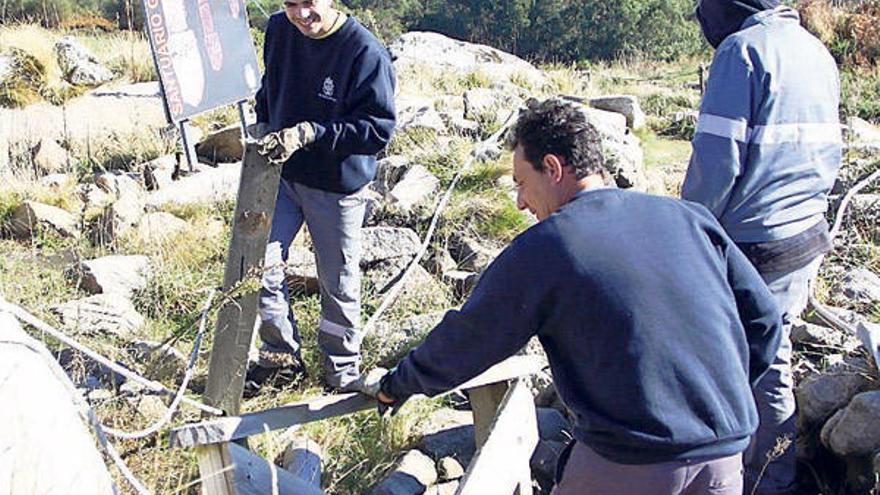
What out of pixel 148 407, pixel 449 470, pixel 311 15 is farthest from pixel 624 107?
pixel 148 407

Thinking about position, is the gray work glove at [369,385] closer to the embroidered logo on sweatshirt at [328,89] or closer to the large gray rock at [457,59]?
the embroidered logo on sweatshirt at [328,89]

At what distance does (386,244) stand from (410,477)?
208 cm

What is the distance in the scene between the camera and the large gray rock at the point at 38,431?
2172mm

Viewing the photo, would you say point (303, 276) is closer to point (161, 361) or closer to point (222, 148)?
point (161, 361)

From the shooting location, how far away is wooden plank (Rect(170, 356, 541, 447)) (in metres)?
2.88

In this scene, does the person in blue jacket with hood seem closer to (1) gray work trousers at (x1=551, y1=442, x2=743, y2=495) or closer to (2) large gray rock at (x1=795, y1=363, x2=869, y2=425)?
(2) large gray rock at (x1=795, y1=363, x2=869, y2=425)

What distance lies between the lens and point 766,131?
3.24m

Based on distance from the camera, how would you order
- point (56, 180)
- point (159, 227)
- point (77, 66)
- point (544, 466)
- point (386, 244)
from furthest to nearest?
point (77, 66), point (56, 180), point (159, 227), point (386, 244), point (544, 466)

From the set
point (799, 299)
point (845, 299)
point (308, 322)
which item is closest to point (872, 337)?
point (799, 299)

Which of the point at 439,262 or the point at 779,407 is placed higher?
the point at 779,407

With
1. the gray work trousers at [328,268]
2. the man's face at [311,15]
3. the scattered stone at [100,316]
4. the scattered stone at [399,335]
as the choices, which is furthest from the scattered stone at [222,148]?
the man's face at [311,15]

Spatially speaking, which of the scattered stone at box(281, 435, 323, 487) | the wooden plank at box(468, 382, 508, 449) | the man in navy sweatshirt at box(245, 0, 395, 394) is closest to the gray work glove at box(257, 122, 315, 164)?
the man in navy sweatshirt at box(245, 0, 395, 394)

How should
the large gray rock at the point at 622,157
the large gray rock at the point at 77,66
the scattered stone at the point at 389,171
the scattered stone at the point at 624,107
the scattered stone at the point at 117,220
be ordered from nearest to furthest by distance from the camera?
1. the scattered stone at the point at 117,220
2. the large gray rock at the point at 622,157
3. the scattered stone at the point at 389,171
4. the scattered stone at the point at 624,107
5. the large gray rock at the point at 77,66

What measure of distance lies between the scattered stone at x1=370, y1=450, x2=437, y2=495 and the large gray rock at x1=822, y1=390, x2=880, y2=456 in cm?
144
